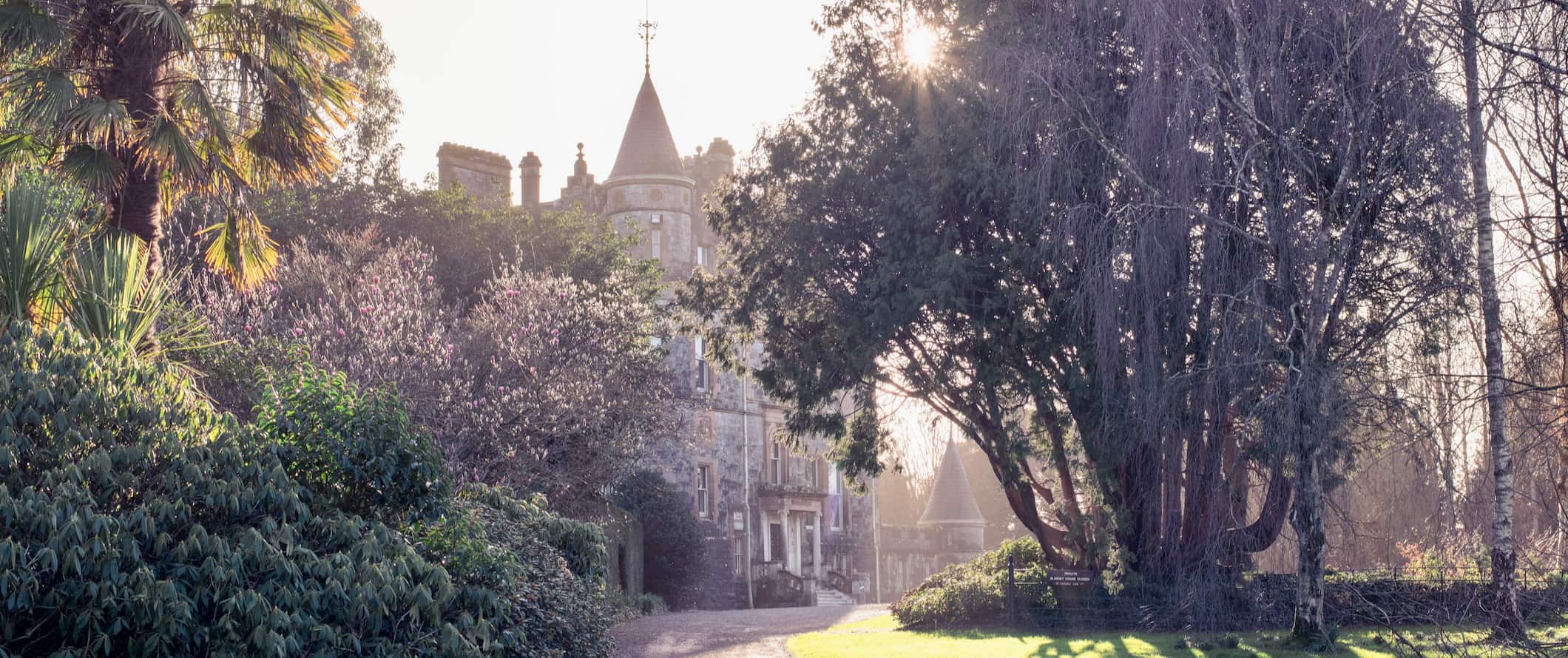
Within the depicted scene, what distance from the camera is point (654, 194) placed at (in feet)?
137

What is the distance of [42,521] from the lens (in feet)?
23.7

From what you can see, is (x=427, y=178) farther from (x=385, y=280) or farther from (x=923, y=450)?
(x=923, y=450)

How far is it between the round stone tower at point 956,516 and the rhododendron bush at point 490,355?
115 ft

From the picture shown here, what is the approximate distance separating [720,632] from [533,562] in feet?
30.7

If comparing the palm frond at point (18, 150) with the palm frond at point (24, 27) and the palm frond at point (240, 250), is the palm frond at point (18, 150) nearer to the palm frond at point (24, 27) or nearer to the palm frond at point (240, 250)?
the palm frond at point (24, 27)

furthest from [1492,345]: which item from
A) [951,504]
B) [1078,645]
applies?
[951,504]

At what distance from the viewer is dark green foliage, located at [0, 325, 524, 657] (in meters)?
7.35

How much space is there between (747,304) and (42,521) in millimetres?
15886

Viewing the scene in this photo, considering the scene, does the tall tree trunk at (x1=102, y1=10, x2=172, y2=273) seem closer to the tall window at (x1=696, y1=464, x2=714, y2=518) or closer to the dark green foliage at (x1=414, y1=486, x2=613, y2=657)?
the dark green foliage at (x1=414, y1=486, x2=613, y2=657)

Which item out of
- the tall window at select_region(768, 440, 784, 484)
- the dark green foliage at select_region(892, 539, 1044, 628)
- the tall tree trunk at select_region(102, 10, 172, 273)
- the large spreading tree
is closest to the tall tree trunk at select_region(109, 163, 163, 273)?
the tall tree trunk at select_region(102, 10, 172, 273)

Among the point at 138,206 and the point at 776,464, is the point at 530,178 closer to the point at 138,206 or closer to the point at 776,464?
the point at 776,464

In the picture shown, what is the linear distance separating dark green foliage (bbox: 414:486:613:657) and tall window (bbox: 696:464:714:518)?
24620 millimetres

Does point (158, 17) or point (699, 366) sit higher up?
point (158, 17)

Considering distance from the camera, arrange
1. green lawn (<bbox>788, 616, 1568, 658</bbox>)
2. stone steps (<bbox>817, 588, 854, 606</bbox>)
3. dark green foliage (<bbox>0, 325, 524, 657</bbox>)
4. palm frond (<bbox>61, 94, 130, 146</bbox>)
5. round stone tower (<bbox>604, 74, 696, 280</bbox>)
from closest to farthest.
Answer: dark green foliage (<bbox>0, 325, 524, 657</bbox>) < palm frond (<bbox>61, 94, 130, 146</bbox>) < green lawn (<bbox>788, 616, 1568, 658</bbox>) < round stone tower (<bbox>604, 74, 696, 280</bbox>) < stone steps (<bbox>817, 588, 854, 606</bbox>)
